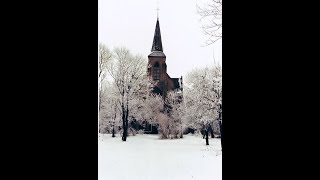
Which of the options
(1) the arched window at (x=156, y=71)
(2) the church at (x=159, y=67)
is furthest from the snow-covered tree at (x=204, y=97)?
(1) the arched window at (x=156, y=71)

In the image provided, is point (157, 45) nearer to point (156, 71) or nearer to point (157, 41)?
point (157, 41)

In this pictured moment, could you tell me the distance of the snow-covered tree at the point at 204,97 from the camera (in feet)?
38.3

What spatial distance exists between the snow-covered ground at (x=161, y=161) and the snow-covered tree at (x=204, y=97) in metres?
1.05

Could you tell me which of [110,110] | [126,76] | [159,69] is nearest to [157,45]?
[159,69]

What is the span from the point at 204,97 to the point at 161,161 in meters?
3.49

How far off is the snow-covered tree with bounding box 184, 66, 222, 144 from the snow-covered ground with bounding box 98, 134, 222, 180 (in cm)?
105

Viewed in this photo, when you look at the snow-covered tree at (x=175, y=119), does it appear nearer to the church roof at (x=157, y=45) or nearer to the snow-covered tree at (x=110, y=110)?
the snow-covered tree at (x=110, y=110)

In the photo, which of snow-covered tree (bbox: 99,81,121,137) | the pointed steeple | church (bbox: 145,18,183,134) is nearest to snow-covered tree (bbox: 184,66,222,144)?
snow-covered tree (bbox: 99,81,121,137)

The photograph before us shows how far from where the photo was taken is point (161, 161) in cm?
992
